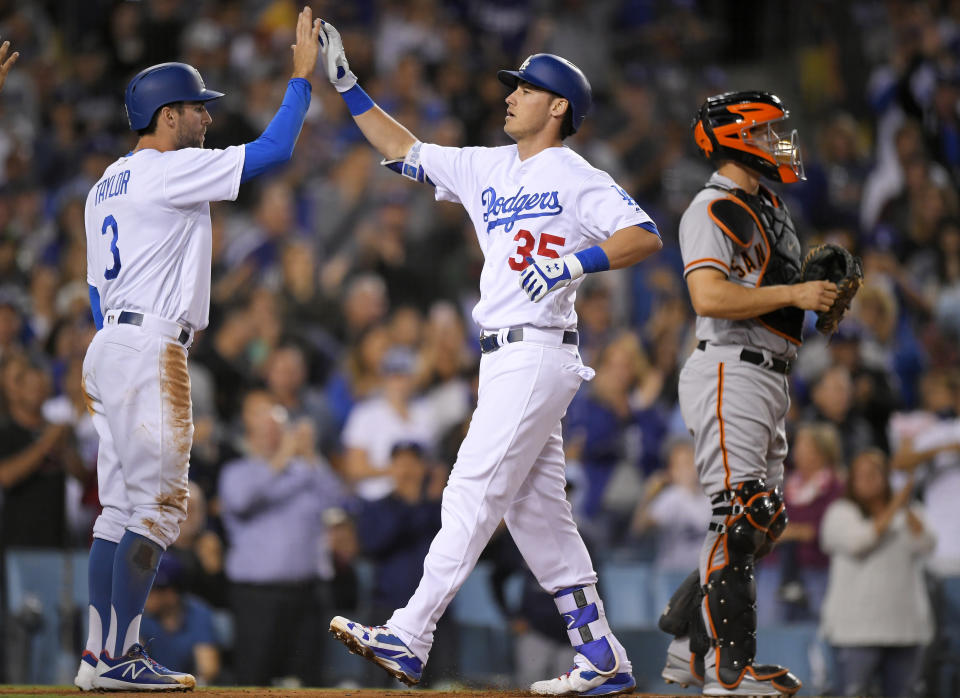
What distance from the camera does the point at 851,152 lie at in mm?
12125

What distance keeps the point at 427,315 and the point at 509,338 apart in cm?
540

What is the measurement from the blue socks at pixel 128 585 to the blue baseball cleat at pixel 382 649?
Answer: 864 mm

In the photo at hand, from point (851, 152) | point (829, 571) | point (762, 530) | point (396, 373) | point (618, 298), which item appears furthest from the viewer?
point (851, 152)

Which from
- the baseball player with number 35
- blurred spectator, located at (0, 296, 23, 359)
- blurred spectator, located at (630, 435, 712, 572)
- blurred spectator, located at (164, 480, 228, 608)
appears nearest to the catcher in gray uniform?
the baseball player with number 35

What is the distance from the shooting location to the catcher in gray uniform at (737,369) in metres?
4.73

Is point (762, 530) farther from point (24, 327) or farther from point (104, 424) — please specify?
point (24, 327)

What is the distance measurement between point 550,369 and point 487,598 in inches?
143

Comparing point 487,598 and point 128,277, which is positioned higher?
point 128,277

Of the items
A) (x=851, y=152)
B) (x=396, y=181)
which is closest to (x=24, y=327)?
(x=396, y=181)

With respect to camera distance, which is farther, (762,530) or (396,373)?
(396,373)

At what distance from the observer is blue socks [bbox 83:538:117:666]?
493 centimetres

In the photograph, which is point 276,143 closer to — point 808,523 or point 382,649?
point 382,649

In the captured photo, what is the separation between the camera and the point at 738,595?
4.72m

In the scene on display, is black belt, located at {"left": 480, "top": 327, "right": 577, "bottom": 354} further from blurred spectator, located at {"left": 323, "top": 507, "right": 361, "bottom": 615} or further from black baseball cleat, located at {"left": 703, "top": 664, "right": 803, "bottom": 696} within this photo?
blurred spectator, located at {"left": 323, "top": 507, "right": 361, "bottom": 615}
